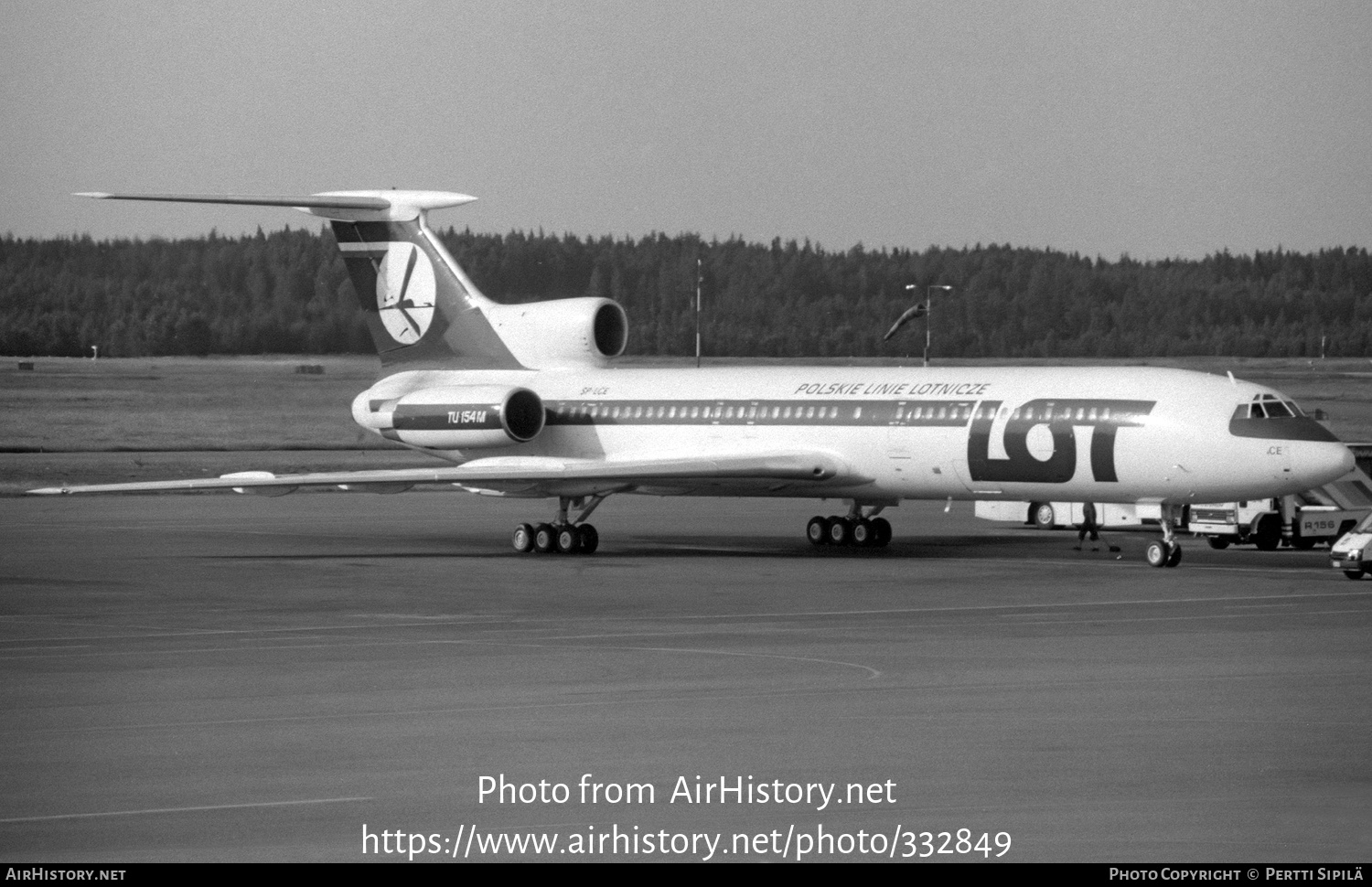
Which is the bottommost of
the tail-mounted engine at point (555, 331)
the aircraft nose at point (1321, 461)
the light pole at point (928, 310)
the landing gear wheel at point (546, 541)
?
the landing gear wheel at point (546, 541)

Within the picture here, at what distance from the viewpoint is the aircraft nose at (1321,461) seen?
30109mm

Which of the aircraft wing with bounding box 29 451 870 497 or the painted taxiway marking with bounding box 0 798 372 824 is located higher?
the aircraft wing with bounding box 29 451 870 497

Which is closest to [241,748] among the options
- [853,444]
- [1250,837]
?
[1250,837]

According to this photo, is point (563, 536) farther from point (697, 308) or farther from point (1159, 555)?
point (697, 308)

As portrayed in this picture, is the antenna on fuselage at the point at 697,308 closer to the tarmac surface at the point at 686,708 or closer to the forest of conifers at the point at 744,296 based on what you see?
the forest of conifers at the point at 744,296

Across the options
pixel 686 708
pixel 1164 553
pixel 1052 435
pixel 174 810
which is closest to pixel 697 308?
pixel 1052 435

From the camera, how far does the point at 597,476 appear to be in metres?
33.9

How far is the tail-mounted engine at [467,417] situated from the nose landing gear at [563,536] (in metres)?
2.13

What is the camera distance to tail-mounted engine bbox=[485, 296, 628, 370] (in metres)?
38.8

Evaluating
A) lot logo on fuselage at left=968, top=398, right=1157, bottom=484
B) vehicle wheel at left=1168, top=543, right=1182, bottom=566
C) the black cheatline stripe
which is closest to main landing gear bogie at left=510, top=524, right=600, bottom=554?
the black cheatline stripe

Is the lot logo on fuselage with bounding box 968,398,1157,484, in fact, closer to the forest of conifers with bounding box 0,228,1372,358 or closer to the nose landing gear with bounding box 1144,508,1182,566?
the nose landing gear with bounding box 1144,508,1182,566

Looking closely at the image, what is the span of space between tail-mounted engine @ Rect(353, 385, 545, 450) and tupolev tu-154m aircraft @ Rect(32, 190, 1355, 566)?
4cm

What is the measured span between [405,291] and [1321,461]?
710 inches

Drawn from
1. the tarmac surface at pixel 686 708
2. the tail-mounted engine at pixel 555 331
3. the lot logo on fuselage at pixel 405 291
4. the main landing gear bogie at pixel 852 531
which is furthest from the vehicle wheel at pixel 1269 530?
the lot logo on fuselage at pixel 405 291
